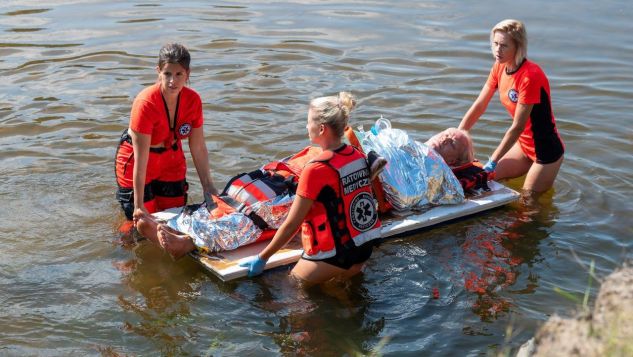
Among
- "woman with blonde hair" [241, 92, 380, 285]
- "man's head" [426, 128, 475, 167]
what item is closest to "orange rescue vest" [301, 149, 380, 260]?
"woman with blonde hair" [241, 92, 380, 285]

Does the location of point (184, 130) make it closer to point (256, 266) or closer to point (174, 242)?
point (174, 242)

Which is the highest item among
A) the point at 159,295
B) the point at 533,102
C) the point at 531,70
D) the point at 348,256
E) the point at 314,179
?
the point at 531,70

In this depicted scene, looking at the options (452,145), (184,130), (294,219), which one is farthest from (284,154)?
(294,219)

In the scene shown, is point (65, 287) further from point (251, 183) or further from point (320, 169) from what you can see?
point (320, 169)

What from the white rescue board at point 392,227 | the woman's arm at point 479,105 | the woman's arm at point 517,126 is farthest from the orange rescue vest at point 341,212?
the woman's arm at point 479,105

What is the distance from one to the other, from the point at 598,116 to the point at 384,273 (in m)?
4.55

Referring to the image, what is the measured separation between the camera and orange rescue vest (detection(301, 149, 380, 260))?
5625mm

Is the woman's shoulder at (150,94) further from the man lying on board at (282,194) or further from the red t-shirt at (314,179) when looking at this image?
the red t-shirt at (314,179)

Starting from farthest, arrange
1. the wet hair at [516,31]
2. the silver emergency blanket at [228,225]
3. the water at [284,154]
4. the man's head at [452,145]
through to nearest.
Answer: the man's head at [452,145] → the wet hair at [516,31] → the silver emergency blanket at [228,225] → the water at [284,154]

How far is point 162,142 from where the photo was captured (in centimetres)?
656

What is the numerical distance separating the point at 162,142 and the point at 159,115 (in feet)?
0.99

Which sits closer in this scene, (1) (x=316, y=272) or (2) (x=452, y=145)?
(1) (x=316, y=272)

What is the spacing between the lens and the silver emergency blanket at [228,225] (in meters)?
6.17

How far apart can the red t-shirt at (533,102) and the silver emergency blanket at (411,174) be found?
37.7 inches
